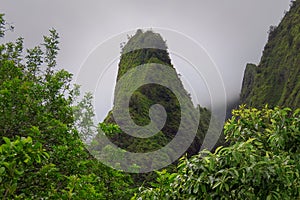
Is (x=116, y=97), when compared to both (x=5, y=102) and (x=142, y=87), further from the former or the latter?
(x=5, y=102)

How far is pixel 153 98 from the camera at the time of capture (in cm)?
4844

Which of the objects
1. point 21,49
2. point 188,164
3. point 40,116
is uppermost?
point 21,49

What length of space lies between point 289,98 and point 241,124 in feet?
192

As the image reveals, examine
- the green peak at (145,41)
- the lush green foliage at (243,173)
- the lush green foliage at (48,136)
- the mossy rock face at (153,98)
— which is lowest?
the lush green foliage at (243,173)

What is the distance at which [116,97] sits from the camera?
4788cm

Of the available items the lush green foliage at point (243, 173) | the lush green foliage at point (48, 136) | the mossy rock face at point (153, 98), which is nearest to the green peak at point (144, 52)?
the mossy rock face at point (153, 98)

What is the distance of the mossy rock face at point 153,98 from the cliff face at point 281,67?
14.9 meters

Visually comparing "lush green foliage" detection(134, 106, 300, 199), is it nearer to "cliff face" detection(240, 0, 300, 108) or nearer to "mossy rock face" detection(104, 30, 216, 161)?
"mossy rock face" detection(104, 30, 216, 161)

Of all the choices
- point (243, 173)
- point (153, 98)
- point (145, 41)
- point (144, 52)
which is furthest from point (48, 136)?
point (145, 41)

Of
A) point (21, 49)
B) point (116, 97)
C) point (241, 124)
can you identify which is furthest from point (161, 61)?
point (241, 124)

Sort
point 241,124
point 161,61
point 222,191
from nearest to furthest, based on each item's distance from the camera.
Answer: point 222,191 < point 241,124 < point 161,61

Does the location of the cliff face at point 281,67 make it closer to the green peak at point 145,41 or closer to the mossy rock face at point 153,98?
the mossy rock face at point 153,98

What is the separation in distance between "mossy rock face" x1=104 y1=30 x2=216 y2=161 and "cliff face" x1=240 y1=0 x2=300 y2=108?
49.0ft

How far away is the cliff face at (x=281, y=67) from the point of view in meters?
61.6
